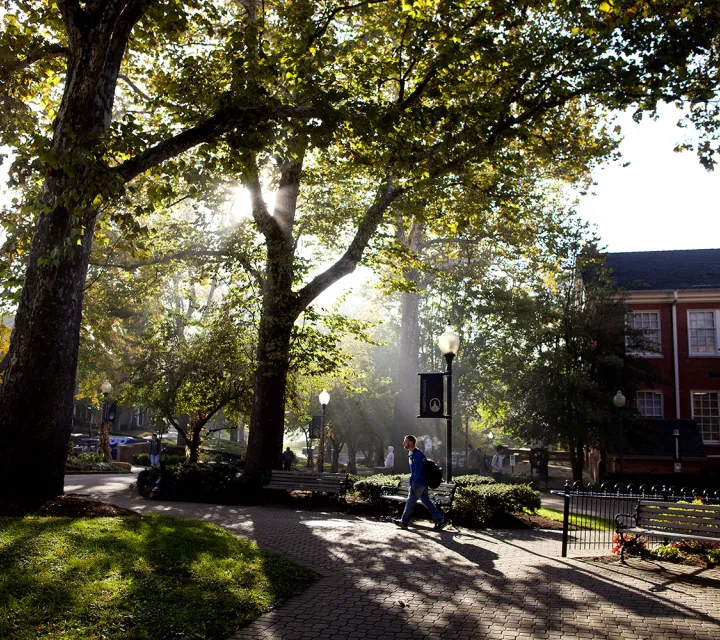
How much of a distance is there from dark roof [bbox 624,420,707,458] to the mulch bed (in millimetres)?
23960

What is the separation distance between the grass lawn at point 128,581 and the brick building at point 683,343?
2893 cm

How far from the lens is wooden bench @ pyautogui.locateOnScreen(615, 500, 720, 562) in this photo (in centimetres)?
970

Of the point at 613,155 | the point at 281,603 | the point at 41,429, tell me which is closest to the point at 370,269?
the point at 613,155

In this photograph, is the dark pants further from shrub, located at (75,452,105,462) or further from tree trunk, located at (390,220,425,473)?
shrub, located at (75,452,105,462)

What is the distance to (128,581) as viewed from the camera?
666 cm

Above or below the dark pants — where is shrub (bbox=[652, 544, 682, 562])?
below

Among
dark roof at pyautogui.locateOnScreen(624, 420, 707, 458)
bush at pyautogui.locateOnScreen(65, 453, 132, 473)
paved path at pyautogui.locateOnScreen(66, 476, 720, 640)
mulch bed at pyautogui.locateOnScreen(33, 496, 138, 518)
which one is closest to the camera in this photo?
paved path at pyautogui.locateOnScreen(66, 476, 720, 640)

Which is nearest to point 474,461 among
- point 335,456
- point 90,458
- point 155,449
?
point 335,456

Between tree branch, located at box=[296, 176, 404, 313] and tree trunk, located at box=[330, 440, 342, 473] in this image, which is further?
tree trunk, located at box=[330, 440, 342, 473]

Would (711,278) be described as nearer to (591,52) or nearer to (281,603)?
(591,52)

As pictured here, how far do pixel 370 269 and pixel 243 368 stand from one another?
5.43 m

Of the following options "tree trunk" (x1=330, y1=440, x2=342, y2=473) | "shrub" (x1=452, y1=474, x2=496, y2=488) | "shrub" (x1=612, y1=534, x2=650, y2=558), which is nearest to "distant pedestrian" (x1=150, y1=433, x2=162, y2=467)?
"tree trunk" (x1=330, y1=440, x2=342, y2=473)

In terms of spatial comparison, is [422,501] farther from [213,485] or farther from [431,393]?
[213,485]

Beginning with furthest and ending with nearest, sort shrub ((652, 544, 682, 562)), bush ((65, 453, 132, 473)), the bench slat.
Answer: bush ((65, 453, 132, 473))
shrub ((652, 544, 682, 562))
the bench slat
